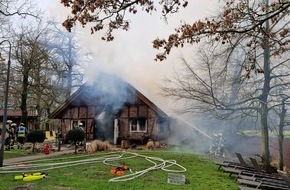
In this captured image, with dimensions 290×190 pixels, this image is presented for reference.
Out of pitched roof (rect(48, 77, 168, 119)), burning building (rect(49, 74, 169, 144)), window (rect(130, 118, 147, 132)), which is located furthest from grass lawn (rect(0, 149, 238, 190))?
window (rect(130, 118, 147, 132))

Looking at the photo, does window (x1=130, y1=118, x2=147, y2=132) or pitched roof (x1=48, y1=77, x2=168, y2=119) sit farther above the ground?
pitched roof (x1=48, y1=77, x2=168, y2=119)

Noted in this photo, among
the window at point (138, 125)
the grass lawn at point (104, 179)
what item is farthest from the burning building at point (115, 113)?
the grass lawn at point (104, 179)

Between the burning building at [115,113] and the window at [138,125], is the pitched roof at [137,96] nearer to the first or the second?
the burning building at [115,113]

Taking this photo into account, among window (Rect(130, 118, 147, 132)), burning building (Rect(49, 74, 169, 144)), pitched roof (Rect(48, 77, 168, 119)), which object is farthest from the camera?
window (Rect(130, 118, 147, 132))

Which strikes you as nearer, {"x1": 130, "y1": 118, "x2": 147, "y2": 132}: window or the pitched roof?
the pitched roof

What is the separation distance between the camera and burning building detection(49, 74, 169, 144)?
24.8 m

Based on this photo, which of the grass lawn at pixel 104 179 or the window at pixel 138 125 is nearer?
the grass lawn at pixel 104 179

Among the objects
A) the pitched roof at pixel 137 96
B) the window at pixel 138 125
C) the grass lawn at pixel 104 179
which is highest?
the pitched roof at pixel 137 96

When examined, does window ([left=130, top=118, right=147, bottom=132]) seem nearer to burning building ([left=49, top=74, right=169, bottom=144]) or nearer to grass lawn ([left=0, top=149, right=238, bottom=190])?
burning building ([left=49, top=74, right=169, bottom=144])

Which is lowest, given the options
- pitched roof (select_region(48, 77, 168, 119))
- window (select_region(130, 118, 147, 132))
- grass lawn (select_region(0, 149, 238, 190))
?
grass lawn (select_region(0, 149, 238, 190))

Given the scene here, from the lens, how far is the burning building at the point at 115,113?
974 inches

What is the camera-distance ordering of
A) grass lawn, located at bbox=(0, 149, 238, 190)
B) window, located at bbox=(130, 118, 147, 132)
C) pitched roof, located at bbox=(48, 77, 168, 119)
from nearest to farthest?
grass lawn, located at bbox=(0, 149, 238, 190)
pitched roof, located at bbox=(48, 77, 168, 119)
window, located at bbox=(130, 118, 147, 132)

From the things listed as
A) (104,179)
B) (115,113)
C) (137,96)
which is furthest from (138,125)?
(104,179)

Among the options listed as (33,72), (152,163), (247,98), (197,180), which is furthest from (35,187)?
(33,72)
